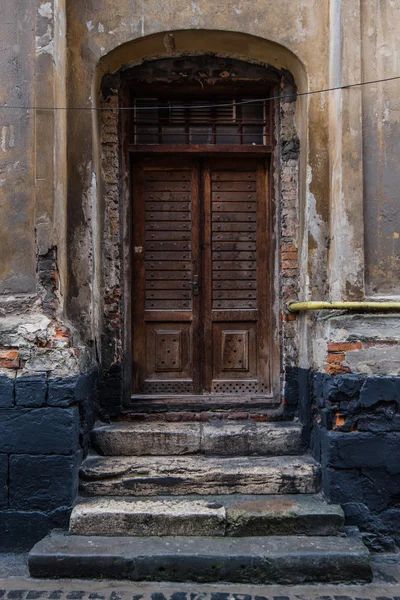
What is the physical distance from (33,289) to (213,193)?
1.99 meters

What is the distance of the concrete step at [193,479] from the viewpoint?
417 centimetres

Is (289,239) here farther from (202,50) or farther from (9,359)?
(9,359)

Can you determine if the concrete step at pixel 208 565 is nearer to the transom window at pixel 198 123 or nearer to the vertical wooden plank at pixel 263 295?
the vertical wooden plank at pixel 263 295

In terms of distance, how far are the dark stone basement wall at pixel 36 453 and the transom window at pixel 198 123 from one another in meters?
2.57

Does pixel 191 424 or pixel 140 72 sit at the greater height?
pixel 140 72

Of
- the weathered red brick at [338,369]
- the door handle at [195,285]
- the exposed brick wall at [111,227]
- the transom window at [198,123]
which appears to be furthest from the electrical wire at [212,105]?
the weathered red brick at [338,369]

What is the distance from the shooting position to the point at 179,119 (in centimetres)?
516

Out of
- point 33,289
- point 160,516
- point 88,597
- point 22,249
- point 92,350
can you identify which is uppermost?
point 22,249

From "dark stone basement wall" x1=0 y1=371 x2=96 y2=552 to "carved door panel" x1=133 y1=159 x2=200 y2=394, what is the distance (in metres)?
1.24

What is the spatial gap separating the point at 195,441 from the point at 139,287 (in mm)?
1570

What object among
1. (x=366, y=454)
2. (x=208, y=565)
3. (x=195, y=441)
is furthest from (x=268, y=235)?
(x=208, y=565)

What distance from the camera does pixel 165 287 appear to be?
16.9 ft

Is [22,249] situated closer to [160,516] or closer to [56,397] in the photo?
[56,397]

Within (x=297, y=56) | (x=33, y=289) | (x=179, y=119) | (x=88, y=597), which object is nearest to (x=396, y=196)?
(x=297, y=56)
